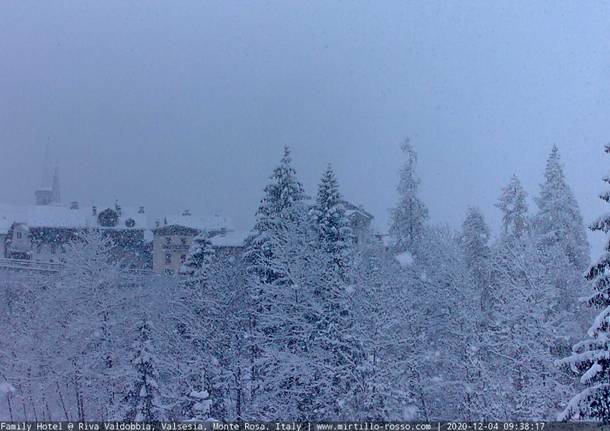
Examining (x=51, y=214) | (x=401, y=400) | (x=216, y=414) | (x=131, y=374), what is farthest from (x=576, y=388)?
(x=51, y=214)

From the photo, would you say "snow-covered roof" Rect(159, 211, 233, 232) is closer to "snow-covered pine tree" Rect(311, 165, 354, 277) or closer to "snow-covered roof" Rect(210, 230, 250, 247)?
"snow-covered roof" Rect(210, 230, 250, 247)

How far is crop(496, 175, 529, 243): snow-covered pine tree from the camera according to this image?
40.9m

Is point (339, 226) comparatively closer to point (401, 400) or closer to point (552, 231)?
point (401, 400)

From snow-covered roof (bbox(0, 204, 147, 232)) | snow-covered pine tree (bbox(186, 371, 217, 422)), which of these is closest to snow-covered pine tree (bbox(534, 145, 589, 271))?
snow-covered pine tree (bbox(186, 371, 217, 422))

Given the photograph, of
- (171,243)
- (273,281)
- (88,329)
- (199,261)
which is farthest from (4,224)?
(273,281)

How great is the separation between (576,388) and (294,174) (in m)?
15.8

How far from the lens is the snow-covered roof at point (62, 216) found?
81.6 meters

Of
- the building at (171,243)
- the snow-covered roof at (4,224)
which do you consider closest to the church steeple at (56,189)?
the snow-covered roof at (4,224)

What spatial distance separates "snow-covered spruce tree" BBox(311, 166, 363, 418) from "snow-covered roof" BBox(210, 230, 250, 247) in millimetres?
41781

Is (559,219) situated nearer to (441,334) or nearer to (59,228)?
(441,334)

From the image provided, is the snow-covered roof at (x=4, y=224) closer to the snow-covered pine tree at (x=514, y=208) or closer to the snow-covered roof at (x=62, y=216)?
the snow-covered roof at (x=62, y=216)

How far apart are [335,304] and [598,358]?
1499 cm

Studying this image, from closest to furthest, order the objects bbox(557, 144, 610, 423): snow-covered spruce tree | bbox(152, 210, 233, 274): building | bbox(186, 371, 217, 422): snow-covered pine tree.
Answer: bbox(557, 144, 610, 423): snow-covered spruce tree < bbox(186, 371, 217, 422): snow-covered pine tree < bbox(152, 210, 233, 274): building

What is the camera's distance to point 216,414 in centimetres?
2816
